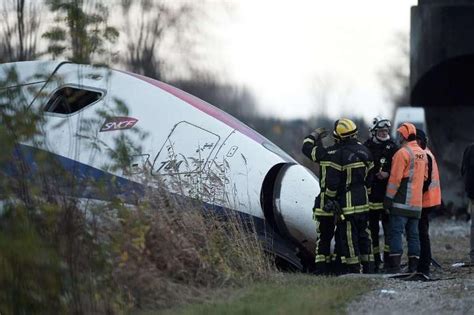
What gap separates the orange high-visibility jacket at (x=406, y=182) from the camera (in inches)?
509

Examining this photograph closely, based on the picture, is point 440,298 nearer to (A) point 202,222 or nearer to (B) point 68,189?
(A) point 202,222

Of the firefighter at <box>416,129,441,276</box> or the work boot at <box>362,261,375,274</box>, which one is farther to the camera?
the firefighter at <box>416,129,441,276</box>

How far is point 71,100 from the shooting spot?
12.2 m

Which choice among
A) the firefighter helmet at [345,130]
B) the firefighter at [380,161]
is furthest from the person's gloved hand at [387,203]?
the firefighter helmet at [345,130]

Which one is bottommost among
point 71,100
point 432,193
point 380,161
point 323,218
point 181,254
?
point 181,254

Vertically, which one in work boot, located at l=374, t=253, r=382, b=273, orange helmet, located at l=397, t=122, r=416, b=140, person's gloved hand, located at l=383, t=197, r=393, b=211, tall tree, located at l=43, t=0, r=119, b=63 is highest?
tall tree, located at l=43, t=0, r=119, b=63

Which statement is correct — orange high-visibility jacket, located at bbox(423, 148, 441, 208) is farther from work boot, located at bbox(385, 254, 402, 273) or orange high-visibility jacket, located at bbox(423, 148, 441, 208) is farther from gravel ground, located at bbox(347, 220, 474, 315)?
gravel ground, located at bbox(347, 220, 474, 315)

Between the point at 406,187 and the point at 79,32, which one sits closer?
the point at 79,32

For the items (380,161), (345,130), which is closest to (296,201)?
(345,130)

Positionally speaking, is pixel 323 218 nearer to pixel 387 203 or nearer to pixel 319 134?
pixel 387 203

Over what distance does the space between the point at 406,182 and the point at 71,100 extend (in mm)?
4113

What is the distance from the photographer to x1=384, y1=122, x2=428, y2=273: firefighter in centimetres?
1295

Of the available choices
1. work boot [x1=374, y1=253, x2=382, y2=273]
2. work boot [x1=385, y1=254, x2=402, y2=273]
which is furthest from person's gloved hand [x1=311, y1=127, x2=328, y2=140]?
work boot [x1=374, y1=253, x2=382, y2=273]

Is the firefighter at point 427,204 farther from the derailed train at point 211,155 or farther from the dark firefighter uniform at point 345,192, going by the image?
the derailed train at point 211,155
